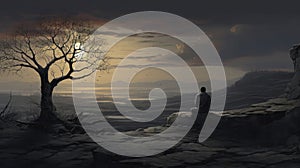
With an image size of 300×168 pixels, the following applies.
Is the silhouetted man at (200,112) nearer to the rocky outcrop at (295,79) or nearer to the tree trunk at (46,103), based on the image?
the rocky outcrop at (295,79)

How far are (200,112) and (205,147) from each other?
3580 millimetres

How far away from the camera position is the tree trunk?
2720 centimetres

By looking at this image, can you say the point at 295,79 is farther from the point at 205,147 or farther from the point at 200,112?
the point at 205,147

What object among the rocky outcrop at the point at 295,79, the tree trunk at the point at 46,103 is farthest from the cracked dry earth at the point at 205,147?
the tree trunk at the point at 46,103

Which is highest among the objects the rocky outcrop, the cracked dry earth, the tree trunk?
the rocky outcrop

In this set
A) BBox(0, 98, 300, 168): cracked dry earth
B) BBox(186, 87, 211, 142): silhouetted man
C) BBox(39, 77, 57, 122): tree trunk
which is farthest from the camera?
BBox(39, 77, 57, 122): tree trunk

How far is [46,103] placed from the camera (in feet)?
90.8

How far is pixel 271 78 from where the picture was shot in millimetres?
155500

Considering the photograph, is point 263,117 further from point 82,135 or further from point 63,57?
point 63,57

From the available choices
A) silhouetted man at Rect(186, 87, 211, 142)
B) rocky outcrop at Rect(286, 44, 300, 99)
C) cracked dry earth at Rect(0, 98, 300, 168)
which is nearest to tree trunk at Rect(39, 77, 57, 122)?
cracked dry earth at Rect(0, 98, 300, 168)

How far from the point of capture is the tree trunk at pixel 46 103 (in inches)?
1071

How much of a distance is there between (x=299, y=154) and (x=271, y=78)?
144 metres

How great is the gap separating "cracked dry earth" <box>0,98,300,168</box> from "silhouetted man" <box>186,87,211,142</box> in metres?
1.10

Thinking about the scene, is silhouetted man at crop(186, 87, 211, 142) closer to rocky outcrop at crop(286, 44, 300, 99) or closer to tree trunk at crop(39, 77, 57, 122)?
rocky outcrop at crop(286, 44, 300, 99)
